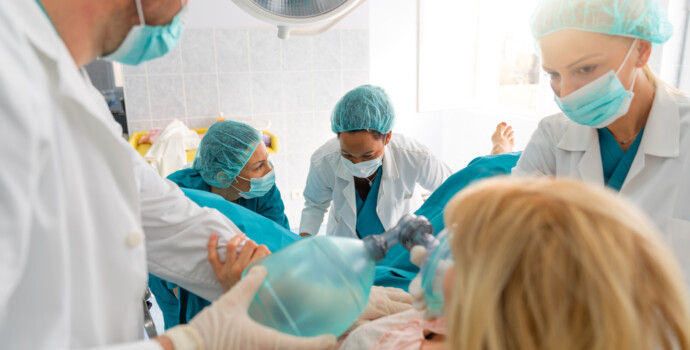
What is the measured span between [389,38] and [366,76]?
0.46 meters

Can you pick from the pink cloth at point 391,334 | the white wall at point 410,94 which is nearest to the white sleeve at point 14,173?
the pink cloth at point 391,334

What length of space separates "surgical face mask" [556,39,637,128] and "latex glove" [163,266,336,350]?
2.85 feet

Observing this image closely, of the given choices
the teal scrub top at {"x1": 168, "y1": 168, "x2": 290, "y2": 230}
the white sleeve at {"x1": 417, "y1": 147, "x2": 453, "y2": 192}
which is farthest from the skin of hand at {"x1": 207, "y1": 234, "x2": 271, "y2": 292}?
the white sleeve at {"x1": 417, "y1": 147, "x2": 453, "y2": 192}

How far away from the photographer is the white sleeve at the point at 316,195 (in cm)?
216

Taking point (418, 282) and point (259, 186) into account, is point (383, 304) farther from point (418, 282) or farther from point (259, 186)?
point (259, 186)

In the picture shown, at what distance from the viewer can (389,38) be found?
3871mm

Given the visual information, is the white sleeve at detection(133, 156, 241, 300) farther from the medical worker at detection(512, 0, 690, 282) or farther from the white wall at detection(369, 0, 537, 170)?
the white wall at detection(369, 0, 537, 170)

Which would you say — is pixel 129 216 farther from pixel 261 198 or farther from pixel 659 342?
pixel 261 198

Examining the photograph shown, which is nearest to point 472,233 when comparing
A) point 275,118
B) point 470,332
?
point 470,332

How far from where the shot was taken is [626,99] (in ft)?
3.79

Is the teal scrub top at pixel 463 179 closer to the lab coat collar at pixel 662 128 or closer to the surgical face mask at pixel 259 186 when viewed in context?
the lab coat collar at pixel 662 128

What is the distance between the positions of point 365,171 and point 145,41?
4.30 ft

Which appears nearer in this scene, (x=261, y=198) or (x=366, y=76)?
(x=261, y=198)

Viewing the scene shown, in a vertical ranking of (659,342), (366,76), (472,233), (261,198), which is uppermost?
(366,76)
